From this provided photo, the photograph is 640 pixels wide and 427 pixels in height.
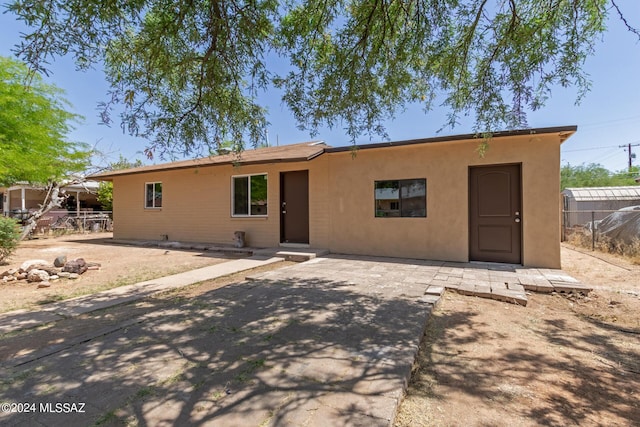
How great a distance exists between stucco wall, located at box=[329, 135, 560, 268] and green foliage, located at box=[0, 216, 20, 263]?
296 inches

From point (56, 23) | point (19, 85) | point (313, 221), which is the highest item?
point (19, 85)

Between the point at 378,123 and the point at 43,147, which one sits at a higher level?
the point at 43,147

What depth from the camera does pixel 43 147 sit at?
34.0 feet

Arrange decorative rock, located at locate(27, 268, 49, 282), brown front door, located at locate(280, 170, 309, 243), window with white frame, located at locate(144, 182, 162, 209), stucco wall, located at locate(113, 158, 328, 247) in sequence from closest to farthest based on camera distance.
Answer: decorative rock, located at locate(27, 268, 49, 282), stucco wall, located at locate(113, 158, 328, 247), brown front door, located at locate(280, 170, 309, 243), window with white frame, located at locate(144, 182, 162, 209)

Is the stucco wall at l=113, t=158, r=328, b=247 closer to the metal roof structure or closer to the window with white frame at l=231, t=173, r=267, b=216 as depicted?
the window with white frame at l=231, t=173, r=267, b=216

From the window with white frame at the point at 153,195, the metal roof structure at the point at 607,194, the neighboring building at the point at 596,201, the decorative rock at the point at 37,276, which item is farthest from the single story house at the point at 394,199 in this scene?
the metal roof structure at the point at 607,194

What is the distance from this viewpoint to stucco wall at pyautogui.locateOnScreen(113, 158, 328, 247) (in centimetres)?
876

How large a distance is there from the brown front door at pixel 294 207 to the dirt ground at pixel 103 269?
206cm

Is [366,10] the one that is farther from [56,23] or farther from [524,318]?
[524,318]

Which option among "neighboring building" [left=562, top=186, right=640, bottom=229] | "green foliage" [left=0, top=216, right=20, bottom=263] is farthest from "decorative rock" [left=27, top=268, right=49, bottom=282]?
"neighboring building" [left=562, top=186, right=640, bottom=229]

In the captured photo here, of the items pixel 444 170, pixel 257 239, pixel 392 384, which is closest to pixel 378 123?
pixel 444 170

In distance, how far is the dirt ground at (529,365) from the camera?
1.97 m

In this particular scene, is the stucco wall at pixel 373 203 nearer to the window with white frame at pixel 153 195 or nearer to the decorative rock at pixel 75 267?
the window with white frame at pixel 153 195

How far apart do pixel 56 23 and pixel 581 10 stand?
21.1 ft
